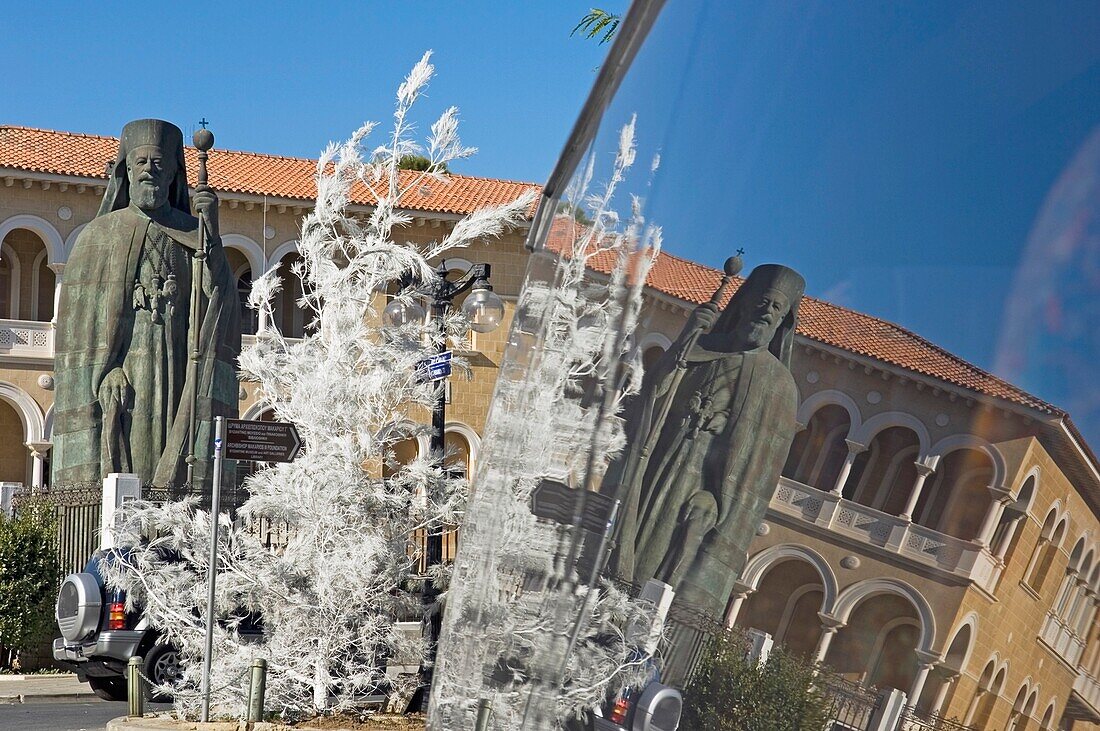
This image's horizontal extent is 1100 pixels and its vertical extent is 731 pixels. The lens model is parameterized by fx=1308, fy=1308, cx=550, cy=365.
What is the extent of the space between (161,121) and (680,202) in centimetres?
2131

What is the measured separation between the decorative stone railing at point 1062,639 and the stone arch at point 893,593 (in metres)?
0.08

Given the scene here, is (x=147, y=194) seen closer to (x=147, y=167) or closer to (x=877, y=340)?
(x=147, y=167)

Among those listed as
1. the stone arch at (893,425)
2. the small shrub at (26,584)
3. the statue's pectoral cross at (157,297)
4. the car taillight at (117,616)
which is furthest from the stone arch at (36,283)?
the stone arch at (893,425)

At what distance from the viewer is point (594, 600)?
1353 mm

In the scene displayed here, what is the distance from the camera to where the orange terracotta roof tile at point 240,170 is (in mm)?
32656

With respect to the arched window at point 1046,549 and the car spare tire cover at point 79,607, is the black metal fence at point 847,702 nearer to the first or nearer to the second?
the arched window at point 1046,549

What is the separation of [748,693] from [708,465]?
8.4 inches

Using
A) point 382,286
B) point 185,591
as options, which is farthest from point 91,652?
point 382,286

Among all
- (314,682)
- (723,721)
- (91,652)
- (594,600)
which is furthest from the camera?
(91,652)

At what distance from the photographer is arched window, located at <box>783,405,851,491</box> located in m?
1.04

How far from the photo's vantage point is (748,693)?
1.09m

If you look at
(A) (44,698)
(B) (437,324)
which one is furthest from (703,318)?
(A) (44,698)

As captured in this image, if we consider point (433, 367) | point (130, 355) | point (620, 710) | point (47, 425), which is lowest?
point (47, 425)

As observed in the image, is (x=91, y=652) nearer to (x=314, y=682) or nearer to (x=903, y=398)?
(x=314, y=682)
